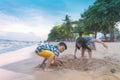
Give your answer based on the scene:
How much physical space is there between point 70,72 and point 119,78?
4.46ft

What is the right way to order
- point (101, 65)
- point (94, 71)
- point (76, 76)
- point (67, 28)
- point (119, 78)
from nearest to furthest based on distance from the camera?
1. point (119, 78)
2. point (76, 76)
3. point (94, 71)
4. point (101, 65)
5. point (67, 28)

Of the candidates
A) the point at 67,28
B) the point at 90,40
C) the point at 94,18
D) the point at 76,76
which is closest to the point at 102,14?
the point at 94,18

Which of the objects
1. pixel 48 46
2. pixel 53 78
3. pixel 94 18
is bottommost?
pixel 53 78

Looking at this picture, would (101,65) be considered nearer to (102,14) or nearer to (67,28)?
(102,14)

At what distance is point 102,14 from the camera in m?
34.0

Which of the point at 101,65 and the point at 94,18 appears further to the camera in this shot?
the point at 94,18

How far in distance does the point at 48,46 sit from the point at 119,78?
2.40 metres

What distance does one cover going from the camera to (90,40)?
7.84 meters

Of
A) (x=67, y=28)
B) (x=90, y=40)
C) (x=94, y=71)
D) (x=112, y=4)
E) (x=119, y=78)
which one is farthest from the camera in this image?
(x=67, y=28)

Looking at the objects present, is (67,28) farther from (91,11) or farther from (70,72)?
(70,72)

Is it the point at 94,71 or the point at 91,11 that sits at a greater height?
the point at 91,11

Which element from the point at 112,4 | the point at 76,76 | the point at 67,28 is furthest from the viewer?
the point at 67,28

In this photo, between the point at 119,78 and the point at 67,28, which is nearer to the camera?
the point at 119,78

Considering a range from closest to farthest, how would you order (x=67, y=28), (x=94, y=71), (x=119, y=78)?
(x=119, y=78)
(x=94, y=71)
(x=67, y=28)
